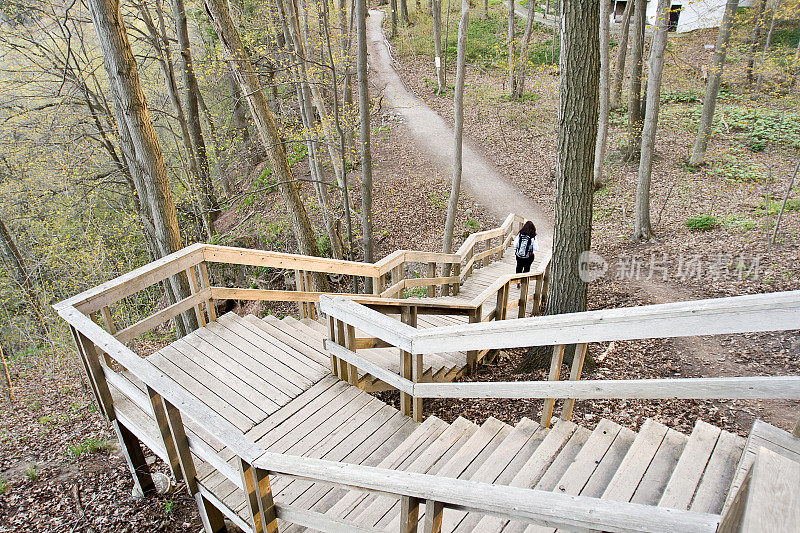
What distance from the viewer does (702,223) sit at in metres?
11.8

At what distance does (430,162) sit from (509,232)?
22.2 feet

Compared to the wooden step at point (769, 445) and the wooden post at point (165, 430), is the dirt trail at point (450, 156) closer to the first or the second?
the wooden post at point (165, 430)

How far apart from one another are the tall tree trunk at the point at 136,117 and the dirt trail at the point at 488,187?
8.17m

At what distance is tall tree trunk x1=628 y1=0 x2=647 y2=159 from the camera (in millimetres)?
15883

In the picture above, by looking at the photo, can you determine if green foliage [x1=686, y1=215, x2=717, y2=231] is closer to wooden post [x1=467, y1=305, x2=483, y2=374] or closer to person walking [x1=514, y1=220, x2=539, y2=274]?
person walking [x1=514, y1=220, x2=539, y2=274]

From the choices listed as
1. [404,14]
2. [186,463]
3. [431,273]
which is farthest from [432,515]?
[404,14]

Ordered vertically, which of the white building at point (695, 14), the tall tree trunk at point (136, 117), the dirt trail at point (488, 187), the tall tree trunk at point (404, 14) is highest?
the tall tree trunk at point (404, 14)

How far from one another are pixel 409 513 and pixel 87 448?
5433 millimetres

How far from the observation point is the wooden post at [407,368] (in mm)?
4254

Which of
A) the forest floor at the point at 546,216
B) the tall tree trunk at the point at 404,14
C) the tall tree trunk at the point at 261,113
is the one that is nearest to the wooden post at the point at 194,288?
the forest floor at the point at 546,216

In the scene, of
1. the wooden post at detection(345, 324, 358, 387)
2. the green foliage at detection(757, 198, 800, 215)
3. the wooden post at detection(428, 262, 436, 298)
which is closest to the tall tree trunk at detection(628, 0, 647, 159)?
the green foliage at detection(757, 198, 800, 215)

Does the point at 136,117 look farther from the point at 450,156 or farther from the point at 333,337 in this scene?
the point at 450,156

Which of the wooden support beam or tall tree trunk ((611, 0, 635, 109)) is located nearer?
the wooden support beam

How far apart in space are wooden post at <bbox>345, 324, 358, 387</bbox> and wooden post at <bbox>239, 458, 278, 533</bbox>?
178cm
